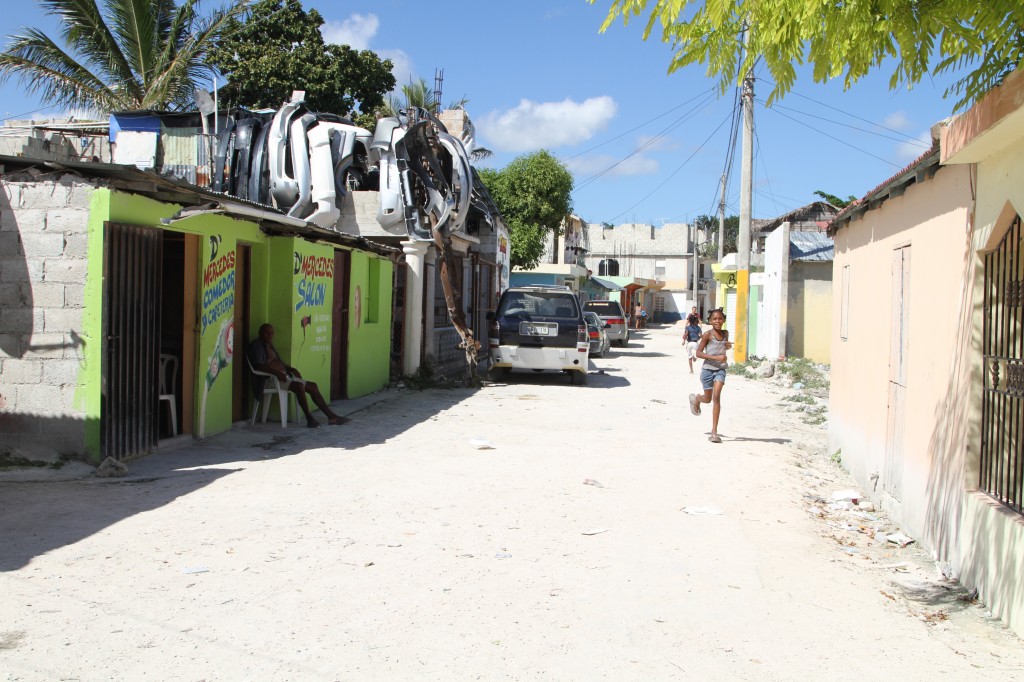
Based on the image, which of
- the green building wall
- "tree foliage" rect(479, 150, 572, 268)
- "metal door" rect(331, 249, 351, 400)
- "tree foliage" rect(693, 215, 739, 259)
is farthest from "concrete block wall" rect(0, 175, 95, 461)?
"tree foliage" rect(693, 215, 739, 259)

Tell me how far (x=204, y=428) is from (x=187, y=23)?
15390mm

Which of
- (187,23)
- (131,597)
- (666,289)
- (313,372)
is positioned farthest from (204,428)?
(666,289)

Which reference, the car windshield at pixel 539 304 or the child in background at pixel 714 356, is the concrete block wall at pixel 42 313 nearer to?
the child in background at pixel 714 356

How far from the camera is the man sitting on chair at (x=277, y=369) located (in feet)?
36.0

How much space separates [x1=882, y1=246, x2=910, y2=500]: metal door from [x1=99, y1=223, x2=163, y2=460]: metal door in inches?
275

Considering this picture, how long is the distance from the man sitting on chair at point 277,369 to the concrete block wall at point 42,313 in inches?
123

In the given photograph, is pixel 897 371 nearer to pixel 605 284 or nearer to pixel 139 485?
pixel 139 485

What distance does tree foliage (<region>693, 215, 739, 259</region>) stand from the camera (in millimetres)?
81725

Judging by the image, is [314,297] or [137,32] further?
[137,32]

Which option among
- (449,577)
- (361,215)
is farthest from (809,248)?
(449,577)

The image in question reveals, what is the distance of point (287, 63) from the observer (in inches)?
1071

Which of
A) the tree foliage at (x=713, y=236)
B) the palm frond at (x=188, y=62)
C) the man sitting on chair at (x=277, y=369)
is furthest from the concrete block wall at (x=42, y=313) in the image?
the tree foliage at (x=713, y=236)

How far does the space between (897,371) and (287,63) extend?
77.7ft

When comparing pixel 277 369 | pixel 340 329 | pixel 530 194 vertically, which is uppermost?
pixel 530 194
